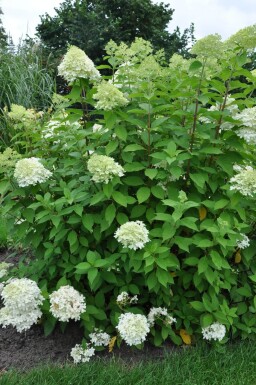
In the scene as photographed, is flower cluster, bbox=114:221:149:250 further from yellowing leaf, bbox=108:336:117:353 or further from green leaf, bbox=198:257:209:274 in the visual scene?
yellowing leaf, bbox=108:336:117:353

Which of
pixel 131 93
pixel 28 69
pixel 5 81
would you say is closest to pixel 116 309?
pixel 131 93

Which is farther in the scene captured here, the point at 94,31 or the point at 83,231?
the point at 94,31

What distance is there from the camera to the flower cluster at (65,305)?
253cm

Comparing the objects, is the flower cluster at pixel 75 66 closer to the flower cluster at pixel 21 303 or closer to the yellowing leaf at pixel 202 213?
the yellowing leaf at pixel 202 213

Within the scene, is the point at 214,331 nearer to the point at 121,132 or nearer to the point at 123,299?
the point at 123,299

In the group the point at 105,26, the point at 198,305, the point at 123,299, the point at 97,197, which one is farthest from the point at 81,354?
the point at 105,26

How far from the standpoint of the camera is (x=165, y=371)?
8.58ft

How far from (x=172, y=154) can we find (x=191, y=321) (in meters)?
1.20

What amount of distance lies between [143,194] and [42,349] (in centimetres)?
124

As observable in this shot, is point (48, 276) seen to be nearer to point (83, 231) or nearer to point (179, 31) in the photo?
point (83, 231)

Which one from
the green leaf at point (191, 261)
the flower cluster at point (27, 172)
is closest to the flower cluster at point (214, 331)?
the green leaf at point (191, 261)

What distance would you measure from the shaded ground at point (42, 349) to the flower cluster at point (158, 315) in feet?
0.80

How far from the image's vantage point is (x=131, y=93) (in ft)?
9.14

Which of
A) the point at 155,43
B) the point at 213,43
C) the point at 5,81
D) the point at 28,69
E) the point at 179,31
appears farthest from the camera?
the point at 179,31
